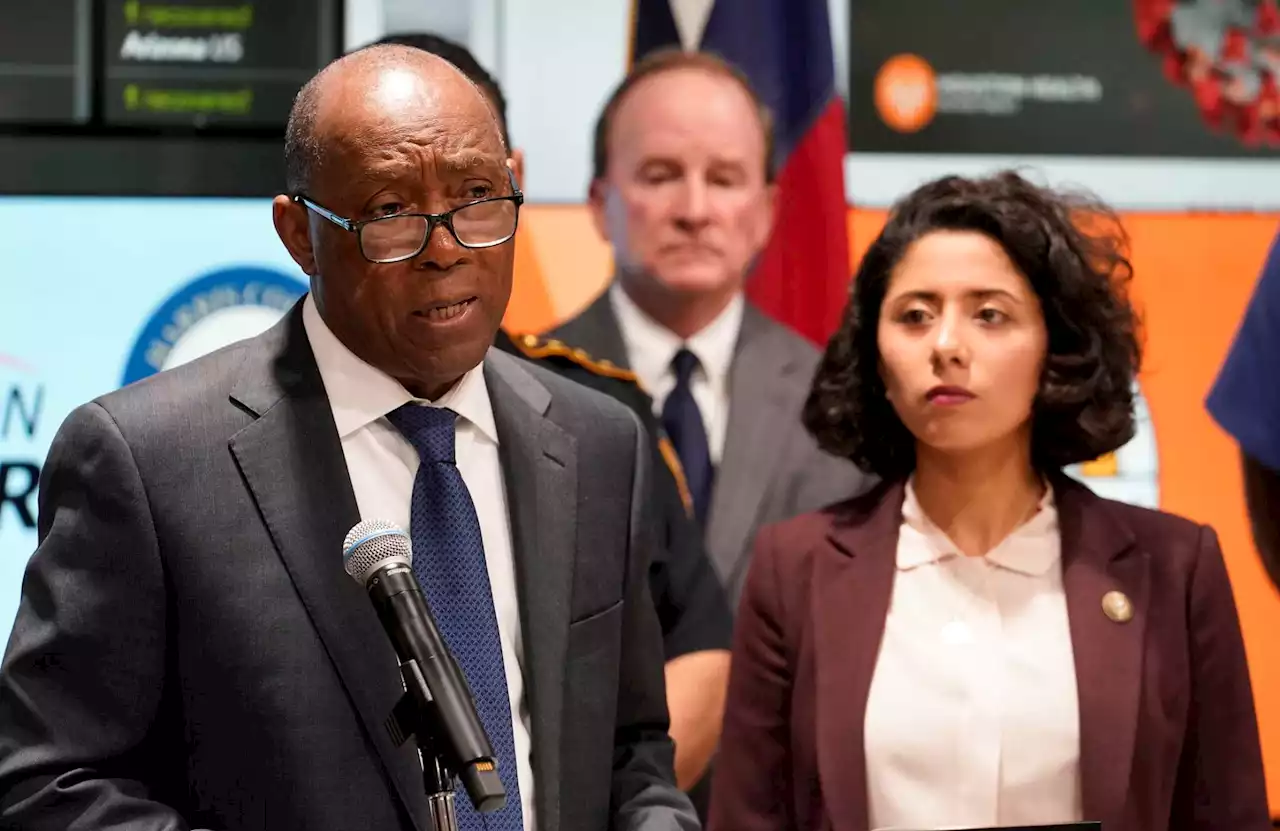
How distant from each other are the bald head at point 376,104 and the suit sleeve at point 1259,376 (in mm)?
2029

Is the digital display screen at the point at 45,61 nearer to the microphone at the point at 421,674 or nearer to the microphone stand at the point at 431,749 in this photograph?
the microphone at the point at 421,674

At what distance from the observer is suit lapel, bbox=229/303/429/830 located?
1655 mm

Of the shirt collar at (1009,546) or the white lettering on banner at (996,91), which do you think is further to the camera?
the white lettering on banner at (996,91)

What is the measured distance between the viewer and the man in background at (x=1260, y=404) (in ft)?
10.5

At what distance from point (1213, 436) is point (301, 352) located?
2642mm

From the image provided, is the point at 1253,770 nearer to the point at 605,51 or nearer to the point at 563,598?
the point at 563,598

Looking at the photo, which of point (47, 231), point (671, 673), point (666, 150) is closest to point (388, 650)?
point (671, 673)

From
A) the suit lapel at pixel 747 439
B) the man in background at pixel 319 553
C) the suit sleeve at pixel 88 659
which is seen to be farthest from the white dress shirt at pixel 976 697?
the suit sleeve at pixel 88 659

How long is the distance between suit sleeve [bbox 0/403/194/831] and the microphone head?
13.5 inches

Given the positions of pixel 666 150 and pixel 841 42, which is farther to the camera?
pixel 841 42

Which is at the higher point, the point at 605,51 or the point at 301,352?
the point at 605,51

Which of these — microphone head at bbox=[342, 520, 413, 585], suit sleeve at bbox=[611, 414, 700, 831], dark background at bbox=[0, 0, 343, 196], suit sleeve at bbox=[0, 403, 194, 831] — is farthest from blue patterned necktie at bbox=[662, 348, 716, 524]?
microphone head at bbox=[342, 520, 413, 585]

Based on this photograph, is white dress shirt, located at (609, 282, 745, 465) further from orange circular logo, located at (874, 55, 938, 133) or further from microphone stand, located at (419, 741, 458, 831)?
microphone stand, located at (419, 741, 458, 831)

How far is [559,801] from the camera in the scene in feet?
5.78
